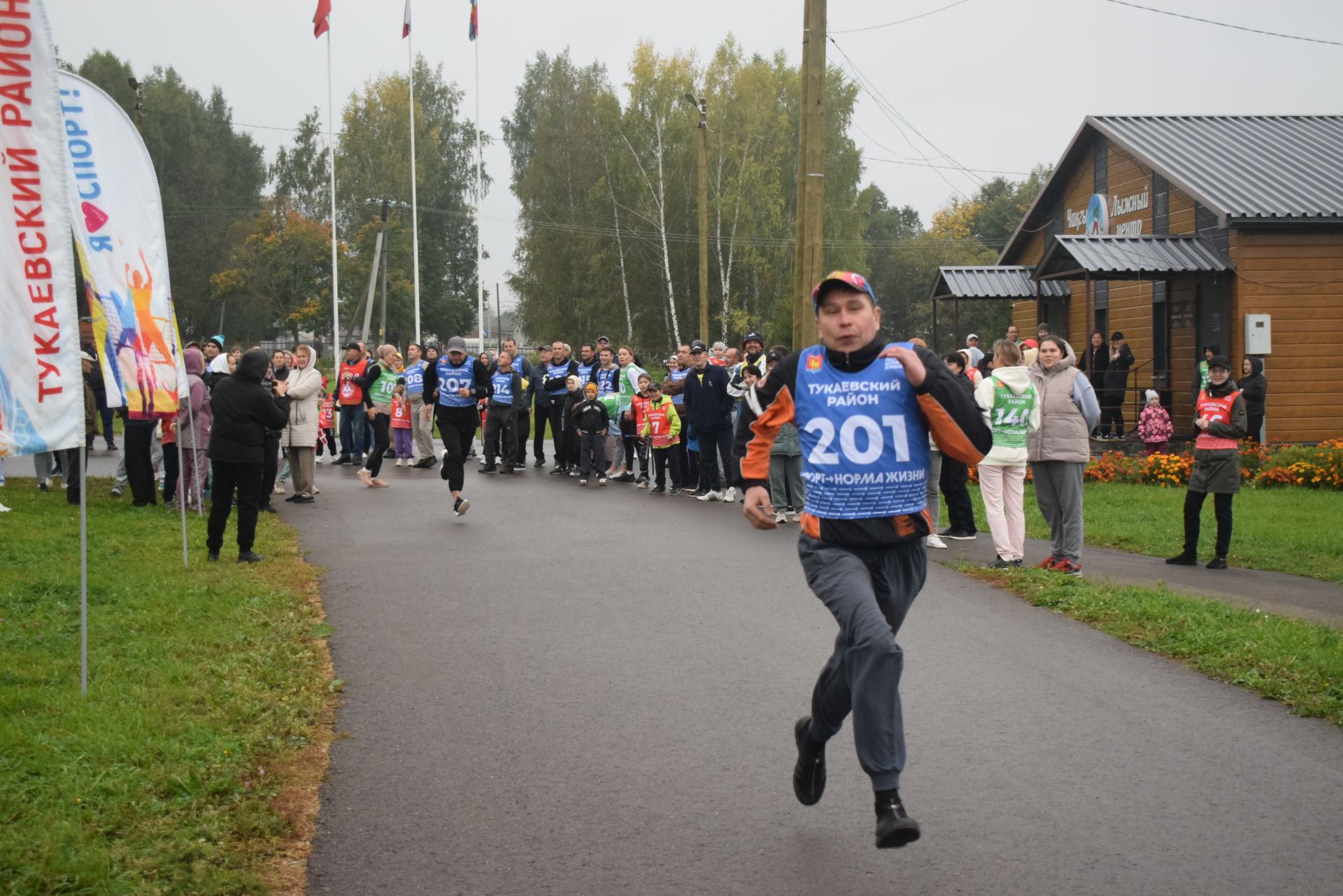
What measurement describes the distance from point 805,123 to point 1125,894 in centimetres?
1545

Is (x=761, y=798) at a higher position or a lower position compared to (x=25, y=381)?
lower

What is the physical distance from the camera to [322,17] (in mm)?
43719

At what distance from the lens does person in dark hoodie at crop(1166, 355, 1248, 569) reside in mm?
11633

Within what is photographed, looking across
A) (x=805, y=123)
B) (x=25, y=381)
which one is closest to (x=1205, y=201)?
(x=805, y=123)

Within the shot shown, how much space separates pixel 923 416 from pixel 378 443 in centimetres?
1515

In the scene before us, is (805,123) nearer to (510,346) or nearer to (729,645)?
(510,346)

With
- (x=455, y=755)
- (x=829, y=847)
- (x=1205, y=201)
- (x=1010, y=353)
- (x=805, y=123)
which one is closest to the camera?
(x=829, y=847)

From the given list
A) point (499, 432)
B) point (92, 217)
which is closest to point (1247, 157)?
point (499, 432)

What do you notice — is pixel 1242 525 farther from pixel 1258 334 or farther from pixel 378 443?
pixel 378 443

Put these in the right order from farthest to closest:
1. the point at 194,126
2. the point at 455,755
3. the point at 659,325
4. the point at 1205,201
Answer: the point at 194,126
the point at 659,325
the point at 1205,201
the point at 455,755

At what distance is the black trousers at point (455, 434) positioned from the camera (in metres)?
15.0

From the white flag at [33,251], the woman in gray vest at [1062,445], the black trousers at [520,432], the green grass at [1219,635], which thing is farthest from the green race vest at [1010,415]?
the black trousers at [520,432]

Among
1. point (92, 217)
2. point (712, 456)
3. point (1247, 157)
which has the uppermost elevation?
point (1247, 157)

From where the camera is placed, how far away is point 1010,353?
11125mm
